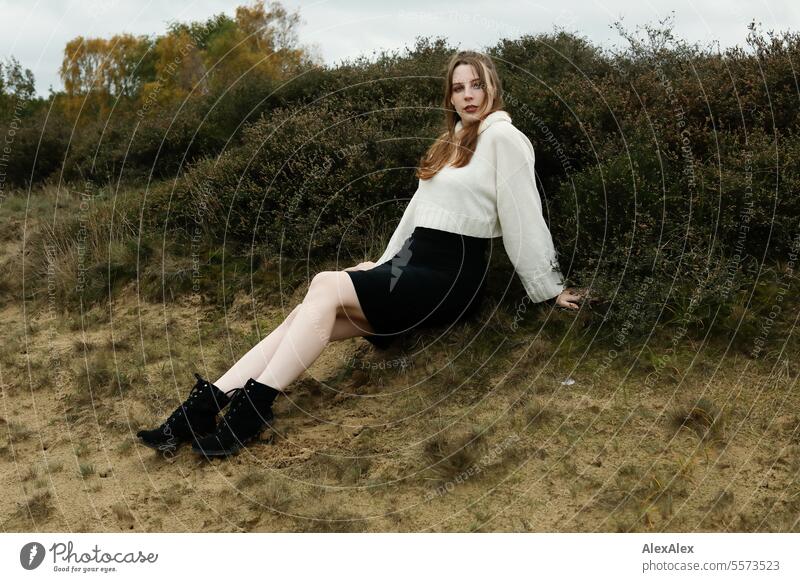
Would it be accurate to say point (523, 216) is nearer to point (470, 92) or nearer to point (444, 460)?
point (470, 92)

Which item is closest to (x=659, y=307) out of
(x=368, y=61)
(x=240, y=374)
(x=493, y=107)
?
(x=493, y=107)

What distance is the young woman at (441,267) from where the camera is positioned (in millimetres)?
4078

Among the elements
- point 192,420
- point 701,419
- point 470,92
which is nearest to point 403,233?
point 470,92

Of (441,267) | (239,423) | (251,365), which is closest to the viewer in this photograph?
(239,423)

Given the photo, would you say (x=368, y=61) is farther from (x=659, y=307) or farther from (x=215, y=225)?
(x=659, y=307)

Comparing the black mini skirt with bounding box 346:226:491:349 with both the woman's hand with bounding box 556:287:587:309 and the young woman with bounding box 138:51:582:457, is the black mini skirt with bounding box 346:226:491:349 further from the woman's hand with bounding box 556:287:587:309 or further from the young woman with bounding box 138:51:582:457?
the woman's hand with bounding box 556:287:587:309

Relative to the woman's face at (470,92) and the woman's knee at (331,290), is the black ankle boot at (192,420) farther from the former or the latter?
the woman's face at (470,92)

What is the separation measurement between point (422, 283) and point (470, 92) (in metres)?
1.11

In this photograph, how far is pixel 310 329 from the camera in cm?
407

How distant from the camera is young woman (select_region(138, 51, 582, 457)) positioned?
4.08 metres

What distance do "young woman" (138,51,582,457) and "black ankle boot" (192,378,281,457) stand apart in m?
0.02

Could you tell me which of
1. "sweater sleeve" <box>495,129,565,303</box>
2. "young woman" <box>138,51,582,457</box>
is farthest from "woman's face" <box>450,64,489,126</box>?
"sweater sleeve" <box>495,129,565,303</box>

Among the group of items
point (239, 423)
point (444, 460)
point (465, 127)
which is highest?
point (465, 127)

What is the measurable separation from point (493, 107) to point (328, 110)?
315 centimetres
